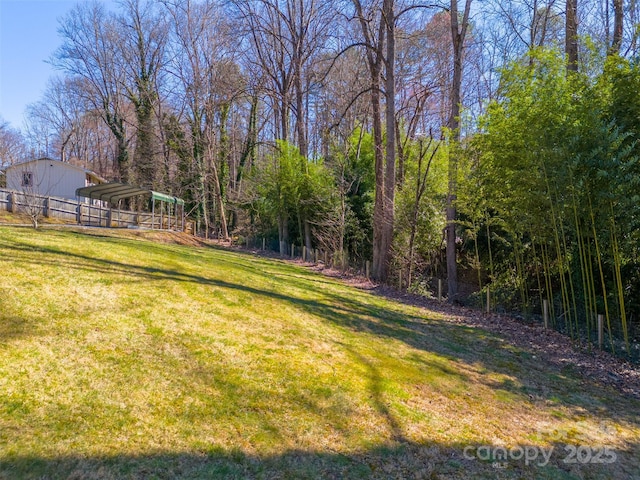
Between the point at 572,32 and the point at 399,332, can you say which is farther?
the point at 572,32

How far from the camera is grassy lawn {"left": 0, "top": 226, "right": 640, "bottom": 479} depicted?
2.53 metres

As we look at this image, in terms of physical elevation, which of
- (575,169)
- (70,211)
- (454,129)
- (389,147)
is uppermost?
(454,129)

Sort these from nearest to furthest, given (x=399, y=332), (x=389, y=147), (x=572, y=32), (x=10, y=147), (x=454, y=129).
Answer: (x=399, y=332), (x=572, y=32), (x=454, y=129), (x=389, y=147), (x=10, y=147)

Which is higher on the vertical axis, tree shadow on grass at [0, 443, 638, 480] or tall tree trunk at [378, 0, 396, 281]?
tall tree trunk at [378, 0, 396, 281]

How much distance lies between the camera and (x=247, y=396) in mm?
3307

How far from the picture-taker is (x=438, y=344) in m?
6.07

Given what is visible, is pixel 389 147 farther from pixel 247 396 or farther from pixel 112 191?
pixel 112 191

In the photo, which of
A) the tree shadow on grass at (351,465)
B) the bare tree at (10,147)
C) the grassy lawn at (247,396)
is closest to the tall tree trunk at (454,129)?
the grassy lawn at (247,396)

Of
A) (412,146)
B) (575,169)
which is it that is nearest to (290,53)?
(412,146)

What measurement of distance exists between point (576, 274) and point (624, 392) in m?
3.48

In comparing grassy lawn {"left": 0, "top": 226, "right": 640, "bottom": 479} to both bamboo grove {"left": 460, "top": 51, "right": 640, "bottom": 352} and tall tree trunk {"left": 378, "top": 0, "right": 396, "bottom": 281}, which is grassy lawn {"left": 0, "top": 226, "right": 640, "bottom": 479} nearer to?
bamboo grove {"left": 460, "top": 51, "right": 640, "bottom": 352}

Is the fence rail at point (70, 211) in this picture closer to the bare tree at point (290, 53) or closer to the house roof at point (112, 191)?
the house roof at point (112, 191)

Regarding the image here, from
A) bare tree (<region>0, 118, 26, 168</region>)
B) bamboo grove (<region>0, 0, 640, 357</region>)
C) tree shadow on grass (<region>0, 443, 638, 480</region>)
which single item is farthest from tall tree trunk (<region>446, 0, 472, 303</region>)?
bare tree (<region>0, 118, 26, 168</region>)

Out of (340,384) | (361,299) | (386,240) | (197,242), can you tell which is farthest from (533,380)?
(197,242)
